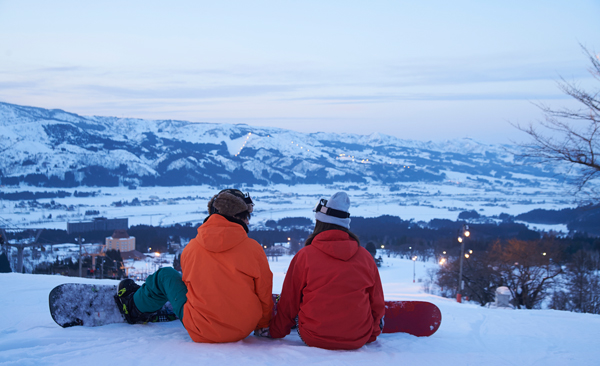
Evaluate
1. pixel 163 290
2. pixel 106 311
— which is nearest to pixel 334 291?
pixel 163 290

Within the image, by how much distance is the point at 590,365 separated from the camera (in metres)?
2.77

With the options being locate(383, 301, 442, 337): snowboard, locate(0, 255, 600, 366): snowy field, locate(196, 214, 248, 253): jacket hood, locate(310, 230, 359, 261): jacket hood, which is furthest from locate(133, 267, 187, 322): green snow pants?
locate(383, 301, 442, 337): snowboard

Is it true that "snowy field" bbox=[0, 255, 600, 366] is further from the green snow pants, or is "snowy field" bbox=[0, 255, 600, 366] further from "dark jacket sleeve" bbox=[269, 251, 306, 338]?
the green snow pants

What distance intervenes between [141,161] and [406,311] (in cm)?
15675

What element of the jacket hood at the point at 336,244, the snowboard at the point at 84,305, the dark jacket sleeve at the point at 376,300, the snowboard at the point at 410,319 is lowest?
the snowboard at the point at 410,319

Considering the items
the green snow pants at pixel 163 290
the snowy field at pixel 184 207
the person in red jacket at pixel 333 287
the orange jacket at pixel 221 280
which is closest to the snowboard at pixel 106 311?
the green snow pants at pixel 163 290

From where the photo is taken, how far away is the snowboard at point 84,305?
293cm

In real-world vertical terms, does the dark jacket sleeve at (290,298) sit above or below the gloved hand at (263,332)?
above

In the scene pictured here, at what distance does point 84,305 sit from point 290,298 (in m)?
1.66

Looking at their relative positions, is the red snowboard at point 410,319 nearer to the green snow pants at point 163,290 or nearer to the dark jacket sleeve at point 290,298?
the dark jacket sleeve at point 290,298

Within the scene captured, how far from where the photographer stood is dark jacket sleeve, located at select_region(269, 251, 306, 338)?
2.56 meters

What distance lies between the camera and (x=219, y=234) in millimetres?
2373

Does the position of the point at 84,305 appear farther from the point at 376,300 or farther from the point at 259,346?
the point at 376,300

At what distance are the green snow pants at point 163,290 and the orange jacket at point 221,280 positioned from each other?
0.26 feet
